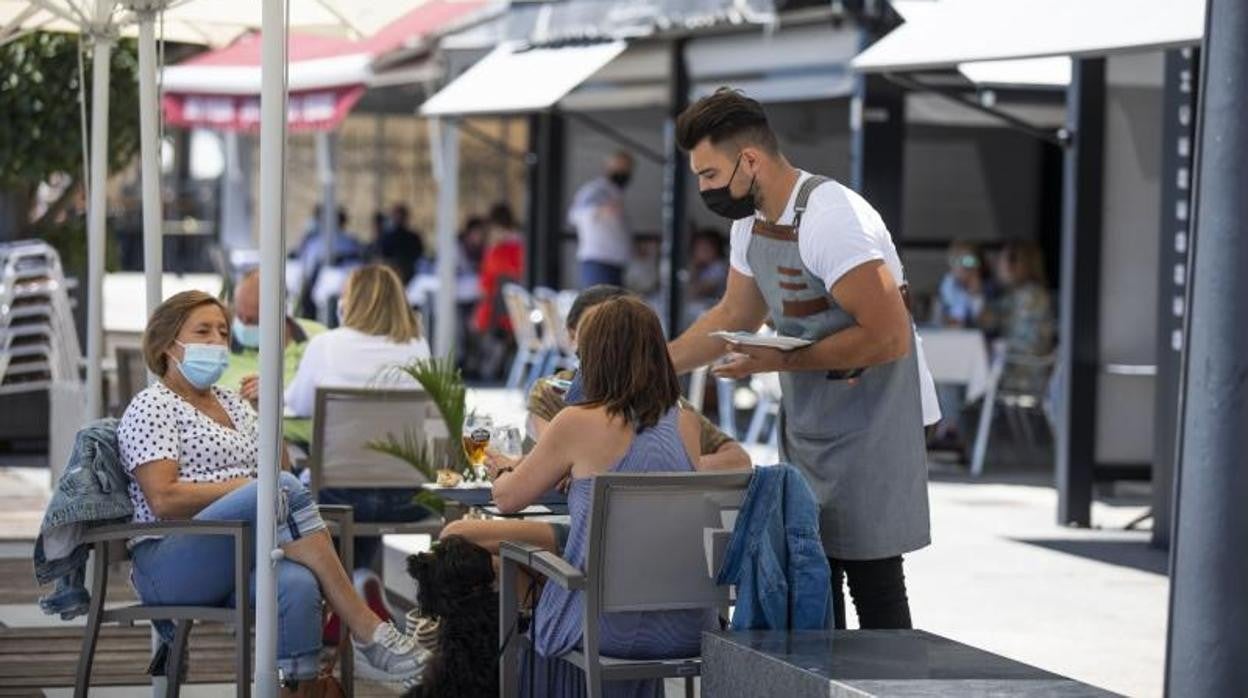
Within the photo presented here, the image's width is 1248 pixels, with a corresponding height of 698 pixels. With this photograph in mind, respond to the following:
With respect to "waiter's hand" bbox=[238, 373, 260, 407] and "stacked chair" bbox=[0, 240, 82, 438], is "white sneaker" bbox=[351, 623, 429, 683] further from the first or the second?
"stacked chair" bbox=[0, 240, 82, 438]

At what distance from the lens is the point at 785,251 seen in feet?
18.6

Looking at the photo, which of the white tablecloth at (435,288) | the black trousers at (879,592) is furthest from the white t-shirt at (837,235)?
the white tablecloth at (435,288)

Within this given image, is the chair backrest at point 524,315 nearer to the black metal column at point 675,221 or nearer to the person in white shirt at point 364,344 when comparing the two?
the black metal column at point 675,221

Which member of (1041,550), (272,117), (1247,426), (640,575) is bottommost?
(1041,550)

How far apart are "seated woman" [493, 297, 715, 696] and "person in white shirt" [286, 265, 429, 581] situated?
2.96m

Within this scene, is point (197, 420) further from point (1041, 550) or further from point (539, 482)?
point (1041, 550)

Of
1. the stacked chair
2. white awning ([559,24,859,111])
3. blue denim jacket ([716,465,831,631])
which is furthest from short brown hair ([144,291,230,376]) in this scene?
white awning ([559,24,859,111])

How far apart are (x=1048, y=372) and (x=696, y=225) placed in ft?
18.6

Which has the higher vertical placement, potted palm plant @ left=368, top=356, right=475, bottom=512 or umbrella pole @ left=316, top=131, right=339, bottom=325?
umbrella pole @ left=316, top=131, right=339, bottom=325

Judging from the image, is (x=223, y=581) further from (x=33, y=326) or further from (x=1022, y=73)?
(x=1022, y=73)

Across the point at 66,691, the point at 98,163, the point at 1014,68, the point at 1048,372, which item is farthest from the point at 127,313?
the point at 66,691

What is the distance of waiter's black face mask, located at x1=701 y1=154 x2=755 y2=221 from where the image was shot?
5.66 m

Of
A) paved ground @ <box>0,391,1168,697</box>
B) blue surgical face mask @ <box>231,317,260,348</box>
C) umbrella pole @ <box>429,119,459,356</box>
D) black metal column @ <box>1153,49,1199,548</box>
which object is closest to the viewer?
paved ground @ <box>0,391,1168,697</box>

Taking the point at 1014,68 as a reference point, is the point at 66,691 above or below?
below
